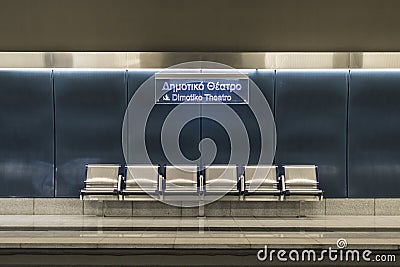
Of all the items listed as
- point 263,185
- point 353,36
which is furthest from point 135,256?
point 353,36

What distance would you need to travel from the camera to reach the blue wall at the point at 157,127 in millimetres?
11656

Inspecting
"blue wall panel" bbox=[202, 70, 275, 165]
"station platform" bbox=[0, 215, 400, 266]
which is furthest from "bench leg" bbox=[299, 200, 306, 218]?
"station platform" bbox=[0, 215, 400, 266]

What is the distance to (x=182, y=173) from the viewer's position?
11.5 metres

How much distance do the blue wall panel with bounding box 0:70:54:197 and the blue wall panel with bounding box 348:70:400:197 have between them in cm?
534

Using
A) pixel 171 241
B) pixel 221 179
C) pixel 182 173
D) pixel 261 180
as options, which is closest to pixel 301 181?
pixel 261 180

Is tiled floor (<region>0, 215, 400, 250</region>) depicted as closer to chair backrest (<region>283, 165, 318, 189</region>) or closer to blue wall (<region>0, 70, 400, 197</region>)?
chair backrest (<region>283, 165, 318, 189</region>)

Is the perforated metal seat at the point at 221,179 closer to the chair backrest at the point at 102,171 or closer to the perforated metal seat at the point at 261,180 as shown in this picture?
the perforated metal seat at the point at 261,180

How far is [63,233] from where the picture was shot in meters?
8.12

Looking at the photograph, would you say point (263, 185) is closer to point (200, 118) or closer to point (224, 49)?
point (200, 118)

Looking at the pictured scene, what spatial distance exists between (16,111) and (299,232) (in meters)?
5.75

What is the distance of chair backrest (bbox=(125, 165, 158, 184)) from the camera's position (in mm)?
11398

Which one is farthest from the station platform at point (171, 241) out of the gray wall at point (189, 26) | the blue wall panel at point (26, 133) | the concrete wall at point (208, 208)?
the gray wall at point (189, 26)

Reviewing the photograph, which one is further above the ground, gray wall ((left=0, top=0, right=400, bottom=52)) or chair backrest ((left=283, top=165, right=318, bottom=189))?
gray wall ((left=0, top=0, right=400, bottom=52))

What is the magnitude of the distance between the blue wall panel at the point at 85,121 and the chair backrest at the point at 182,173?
0.88 metres
